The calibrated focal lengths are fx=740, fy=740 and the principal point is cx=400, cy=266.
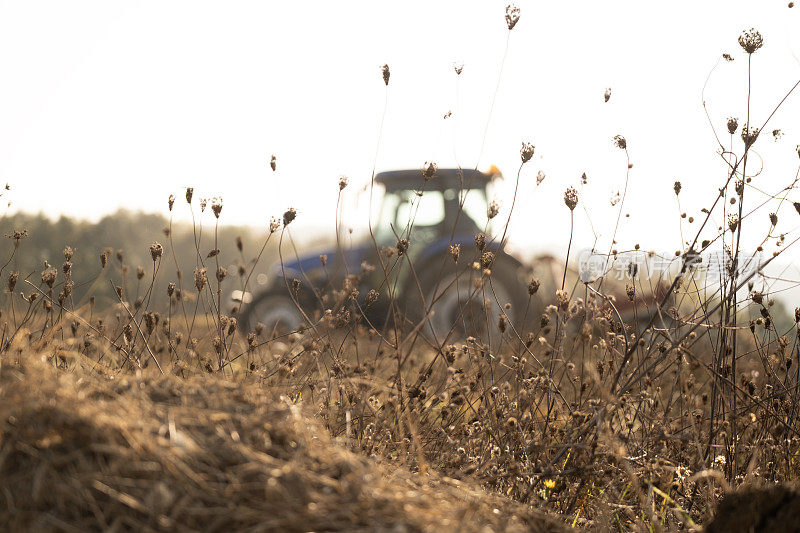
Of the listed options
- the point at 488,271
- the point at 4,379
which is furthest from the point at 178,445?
the point at 488,271

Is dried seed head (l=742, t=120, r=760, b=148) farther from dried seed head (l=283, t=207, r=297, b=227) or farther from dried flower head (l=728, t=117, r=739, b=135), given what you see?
dried seed head (l=283, t=207, r=297, b=227)

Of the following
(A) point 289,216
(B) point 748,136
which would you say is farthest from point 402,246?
(B) point 748,136

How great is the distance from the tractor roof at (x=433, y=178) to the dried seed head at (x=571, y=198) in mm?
4636

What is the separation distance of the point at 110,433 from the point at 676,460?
231 centimetres

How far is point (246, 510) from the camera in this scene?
59.2 inches

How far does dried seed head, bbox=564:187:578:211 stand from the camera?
2.79 metres

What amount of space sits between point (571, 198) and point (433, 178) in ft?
15.6

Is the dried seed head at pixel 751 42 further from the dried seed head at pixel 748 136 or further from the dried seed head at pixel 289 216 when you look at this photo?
the dried seed head at pixel 289 216

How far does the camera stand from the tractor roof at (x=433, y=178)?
7523mm

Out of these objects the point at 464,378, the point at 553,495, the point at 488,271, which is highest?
the point at 488,271

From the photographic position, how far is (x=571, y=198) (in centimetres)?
281

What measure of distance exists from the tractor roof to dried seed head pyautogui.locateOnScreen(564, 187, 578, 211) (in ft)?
15.2

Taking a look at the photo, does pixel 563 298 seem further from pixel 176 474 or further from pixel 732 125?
pixel 176 474

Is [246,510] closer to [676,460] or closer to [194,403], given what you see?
[194,403]
